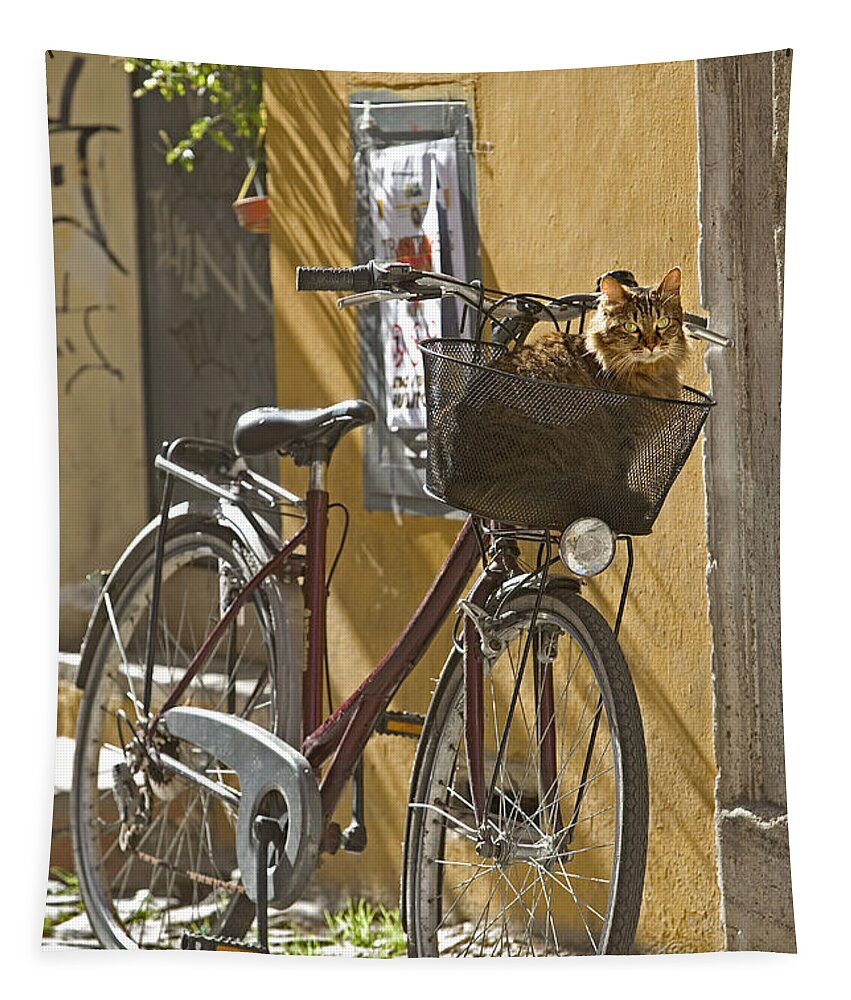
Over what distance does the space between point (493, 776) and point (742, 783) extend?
373 millimetres

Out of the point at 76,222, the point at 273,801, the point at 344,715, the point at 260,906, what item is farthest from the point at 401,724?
the point at 76,222

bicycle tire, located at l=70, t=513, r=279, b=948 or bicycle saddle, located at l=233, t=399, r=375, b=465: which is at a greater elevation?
bicycle saddle, located at l=233, t=399, r=375, b=465

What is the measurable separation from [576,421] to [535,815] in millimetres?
576

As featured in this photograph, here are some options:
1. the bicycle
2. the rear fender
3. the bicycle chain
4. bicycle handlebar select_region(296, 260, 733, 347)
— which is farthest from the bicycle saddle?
the bicycle chain

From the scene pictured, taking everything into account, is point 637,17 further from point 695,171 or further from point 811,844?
point 811,844

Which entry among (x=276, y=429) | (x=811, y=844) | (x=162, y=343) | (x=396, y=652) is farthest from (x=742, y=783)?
(x=162, y=343)

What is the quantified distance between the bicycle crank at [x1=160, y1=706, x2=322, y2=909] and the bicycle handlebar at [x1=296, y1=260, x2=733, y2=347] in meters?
0.69

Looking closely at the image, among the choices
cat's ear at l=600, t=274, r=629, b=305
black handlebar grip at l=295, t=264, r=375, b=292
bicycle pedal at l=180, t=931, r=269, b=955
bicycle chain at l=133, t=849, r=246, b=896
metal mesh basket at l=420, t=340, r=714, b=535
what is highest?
black handlebar grip at l=295, t=264, r=375, b=292

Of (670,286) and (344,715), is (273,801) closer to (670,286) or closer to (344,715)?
(344,715)

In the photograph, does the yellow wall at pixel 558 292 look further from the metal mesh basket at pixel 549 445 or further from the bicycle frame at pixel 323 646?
the metal mesh basket at pixel 549 445

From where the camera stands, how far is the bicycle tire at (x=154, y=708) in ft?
7.16

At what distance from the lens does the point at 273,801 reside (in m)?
2.12

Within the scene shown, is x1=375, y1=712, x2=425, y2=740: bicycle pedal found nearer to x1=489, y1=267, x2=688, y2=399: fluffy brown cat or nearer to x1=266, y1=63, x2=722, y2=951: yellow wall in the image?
x1=266, y1=63, x2=722, y2=951: yellow wall

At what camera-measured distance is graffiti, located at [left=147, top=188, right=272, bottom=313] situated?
7.18 ft
